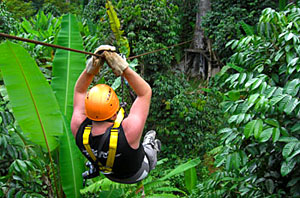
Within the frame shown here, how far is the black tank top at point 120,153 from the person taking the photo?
2051 millimetres

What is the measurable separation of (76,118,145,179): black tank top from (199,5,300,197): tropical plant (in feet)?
3.08

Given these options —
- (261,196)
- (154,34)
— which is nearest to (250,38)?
(261,196)

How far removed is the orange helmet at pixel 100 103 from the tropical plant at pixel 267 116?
3.79 feet

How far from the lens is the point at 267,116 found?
9.45 feet

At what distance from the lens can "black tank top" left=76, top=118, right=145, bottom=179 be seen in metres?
2.05

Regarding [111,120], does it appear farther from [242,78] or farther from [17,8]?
[17,8]

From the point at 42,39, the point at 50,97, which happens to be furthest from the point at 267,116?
the point at 42,39

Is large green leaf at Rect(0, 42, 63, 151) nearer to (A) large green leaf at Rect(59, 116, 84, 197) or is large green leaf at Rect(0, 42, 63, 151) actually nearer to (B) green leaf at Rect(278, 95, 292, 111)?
(A) large green leaf at Rect(59, 116, 84, 197)

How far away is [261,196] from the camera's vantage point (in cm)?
294

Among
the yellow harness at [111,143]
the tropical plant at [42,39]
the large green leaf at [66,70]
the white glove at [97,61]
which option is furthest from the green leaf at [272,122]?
the tropical plant at [42,39]

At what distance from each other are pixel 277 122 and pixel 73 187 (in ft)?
7.14

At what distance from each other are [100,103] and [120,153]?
0.36m

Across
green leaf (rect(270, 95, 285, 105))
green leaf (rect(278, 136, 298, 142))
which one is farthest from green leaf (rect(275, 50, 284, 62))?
green leaf (rect(278, 136, 298, 142))

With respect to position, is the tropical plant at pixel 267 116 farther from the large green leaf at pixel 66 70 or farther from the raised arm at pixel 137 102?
the large green leaf at pixel 66 70
